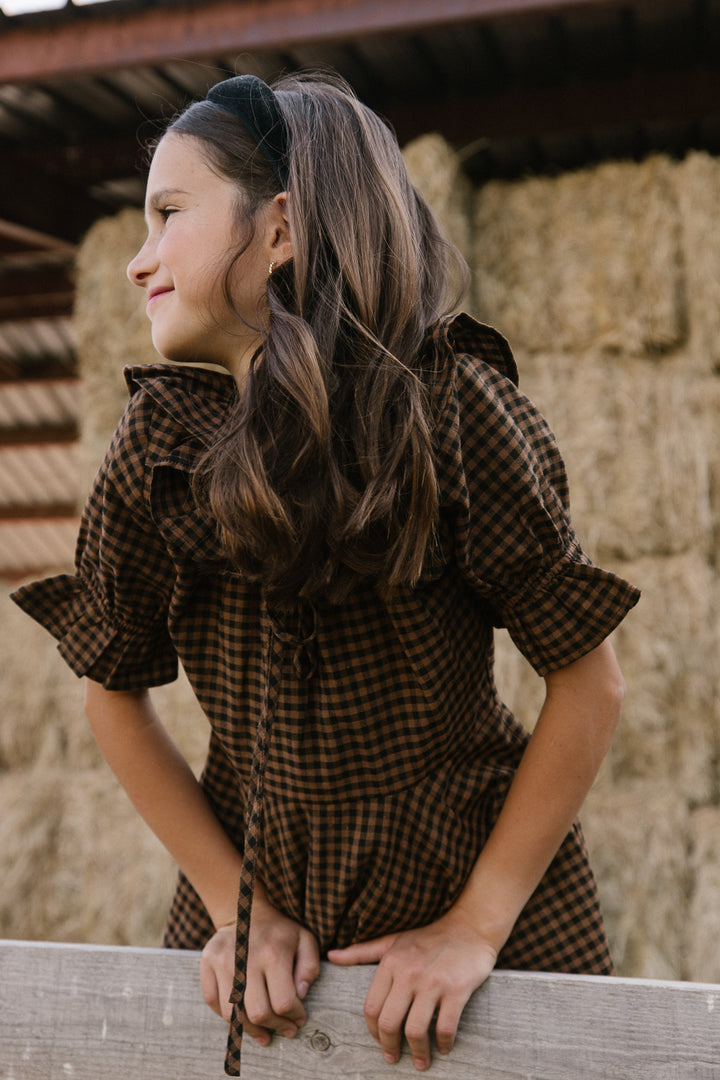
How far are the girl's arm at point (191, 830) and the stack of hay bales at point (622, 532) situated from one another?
1.26m

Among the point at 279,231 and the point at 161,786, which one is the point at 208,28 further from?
the point at 161,786

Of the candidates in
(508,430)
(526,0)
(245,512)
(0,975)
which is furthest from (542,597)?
(526,0)

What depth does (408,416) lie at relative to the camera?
68cm

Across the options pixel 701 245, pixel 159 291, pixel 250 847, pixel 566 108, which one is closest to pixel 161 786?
pixel 250 847

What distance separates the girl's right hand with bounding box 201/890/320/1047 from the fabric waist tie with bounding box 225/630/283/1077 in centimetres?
3

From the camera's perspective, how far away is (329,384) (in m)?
0.71

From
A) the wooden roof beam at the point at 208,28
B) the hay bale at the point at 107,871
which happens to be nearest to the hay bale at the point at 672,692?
the hay bale at the point at 107,871

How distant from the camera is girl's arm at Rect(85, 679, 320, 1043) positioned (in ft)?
2.42

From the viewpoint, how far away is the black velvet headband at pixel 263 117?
774 mm

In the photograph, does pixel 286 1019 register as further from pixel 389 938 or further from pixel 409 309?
pixel 409 309

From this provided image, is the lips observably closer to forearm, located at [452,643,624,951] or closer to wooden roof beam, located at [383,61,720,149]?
forearm, located at [452,643,624,951]

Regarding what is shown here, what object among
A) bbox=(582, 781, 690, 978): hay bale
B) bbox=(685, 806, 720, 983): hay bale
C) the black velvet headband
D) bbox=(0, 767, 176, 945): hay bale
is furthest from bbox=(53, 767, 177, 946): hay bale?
the black velvet headband

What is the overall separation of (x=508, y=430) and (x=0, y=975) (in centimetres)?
57

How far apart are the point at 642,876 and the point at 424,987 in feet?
4.49
